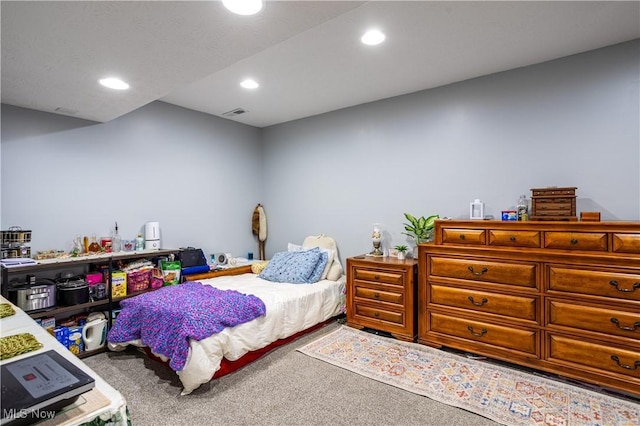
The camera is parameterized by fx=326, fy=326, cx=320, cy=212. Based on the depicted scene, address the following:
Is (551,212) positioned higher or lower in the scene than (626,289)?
higher

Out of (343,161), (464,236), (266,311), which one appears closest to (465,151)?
(464,236)

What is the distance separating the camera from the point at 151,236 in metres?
3.78

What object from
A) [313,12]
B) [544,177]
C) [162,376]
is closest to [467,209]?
[544,177]

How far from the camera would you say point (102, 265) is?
3.40m

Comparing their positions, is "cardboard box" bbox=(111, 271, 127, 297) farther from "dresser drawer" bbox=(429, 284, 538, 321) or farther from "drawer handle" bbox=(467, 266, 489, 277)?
"drawer handle" bbox=(467, 266, 489, 277)

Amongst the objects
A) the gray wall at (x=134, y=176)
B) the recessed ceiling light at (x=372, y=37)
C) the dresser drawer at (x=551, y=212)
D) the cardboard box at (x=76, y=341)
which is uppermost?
the recessed ceiling light at (x=372, y=37)

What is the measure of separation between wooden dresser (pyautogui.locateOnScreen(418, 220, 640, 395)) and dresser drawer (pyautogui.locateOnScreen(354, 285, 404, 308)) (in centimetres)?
22

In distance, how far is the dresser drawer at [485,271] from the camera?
105 inches

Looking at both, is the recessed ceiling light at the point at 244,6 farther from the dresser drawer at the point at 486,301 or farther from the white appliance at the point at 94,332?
the white appliance at the point at 94,332

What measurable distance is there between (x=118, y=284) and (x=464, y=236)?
3.42m

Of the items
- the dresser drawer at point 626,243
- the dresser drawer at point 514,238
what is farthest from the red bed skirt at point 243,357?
the dresser drawer at point 626,243

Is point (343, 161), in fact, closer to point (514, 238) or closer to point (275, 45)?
point (275, 45)

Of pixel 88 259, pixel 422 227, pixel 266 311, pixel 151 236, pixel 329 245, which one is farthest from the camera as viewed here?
pixel 329 245

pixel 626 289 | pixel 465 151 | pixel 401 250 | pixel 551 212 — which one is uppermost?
pixel 465 151
